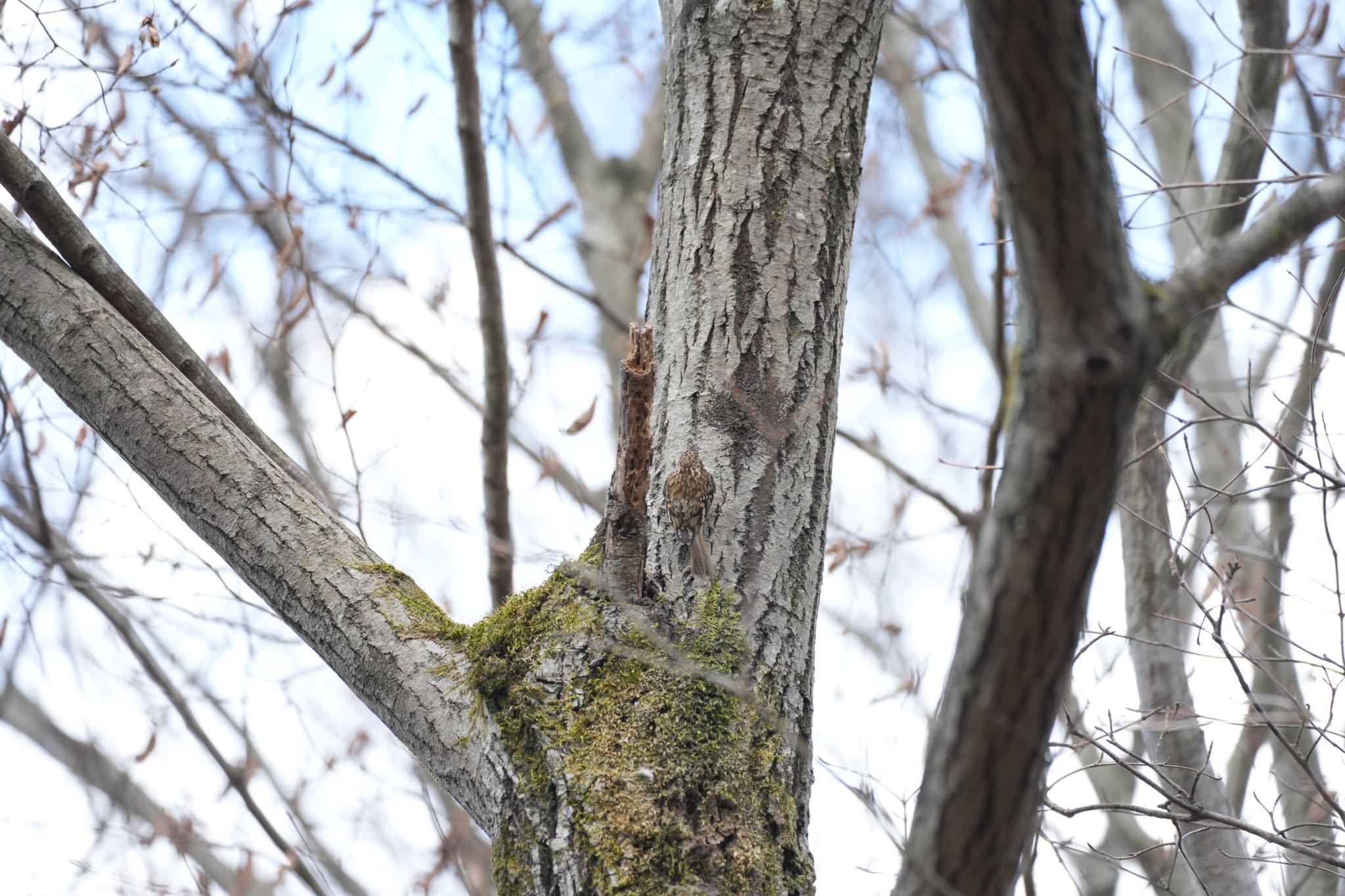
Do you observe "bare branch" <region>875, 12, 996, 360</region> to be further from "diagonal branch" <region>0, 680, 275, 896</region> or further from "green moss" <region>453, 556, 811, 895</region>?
"diagonal branch" <region>0, 680, 275, 896</region>

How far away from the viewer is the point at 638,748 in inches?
59.4

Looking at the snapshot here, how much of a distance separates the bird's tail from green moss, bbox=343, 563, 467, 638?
0.43 meters

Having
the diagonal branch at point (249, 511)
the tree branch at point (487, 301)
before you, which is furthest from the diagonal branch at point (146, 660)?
the diagonal branch at point (249, 511)

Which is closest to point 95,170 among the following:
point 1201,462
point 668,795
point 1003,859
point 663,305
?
point 663,305

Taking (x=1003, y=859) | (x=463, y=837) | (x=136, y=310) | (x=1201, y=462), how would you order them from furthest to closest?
(x=1201, y=462)
(x=463, y=837)
(x=136, y=310)
(x=1003, y=859)

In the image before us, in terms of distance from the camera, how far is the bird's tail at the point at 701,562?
169 cm

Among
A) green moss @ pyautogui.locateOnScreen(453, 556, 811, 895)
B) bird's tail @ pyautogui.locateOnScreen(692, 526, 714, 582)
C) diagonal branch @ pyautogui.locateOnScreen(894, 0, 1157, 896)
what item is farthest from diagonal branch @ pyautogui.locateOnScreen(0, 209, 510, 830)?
diagonal branch @ pyautogui.locateOnScreen(894, 0, 1157, 896)

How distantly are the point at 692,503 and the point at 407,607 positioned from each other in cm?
54

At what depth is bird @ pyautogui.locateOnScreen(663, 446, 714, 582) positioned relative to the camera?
170 centimetres

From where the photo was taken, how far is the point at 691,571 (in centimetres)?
170

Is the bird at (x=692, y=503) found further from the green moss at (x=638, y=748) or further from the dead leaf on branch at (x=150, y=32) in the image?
the dead leaf on branch at (x=150, y=32)

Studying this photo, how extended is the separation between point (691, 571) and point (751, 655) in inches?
6.9

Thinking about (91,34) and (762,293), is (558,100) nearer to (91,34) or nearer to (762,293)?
(91,34)

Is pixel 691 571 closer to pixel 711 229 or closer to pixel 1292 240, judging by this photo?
pixel 711 229
